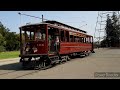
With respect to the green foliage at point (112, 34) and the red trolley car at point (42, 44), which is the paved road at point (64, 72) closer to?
the red trolley car at point (42, 44)

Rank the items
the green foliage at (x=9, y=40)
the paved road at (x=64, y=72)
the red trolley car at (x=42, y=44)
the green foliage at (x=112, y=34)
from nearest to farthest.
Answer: the paved road at (x=64, y=72) → the red trolley car at (x=42, y=44) → the green foliage at (x=9, y=40) → the green foliage at (x=112, y=34)

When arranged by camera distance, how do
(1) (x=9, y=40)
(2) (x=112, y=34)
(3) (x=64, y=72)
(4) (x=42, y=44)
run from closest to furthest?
(3) (x=64, y=72), (4) (x=42, y=44), (1) (x=9, y=40), (2) (x=112, y=34)

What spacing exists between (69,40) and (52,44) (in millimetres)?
4389

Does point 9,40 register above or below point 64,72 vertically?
above

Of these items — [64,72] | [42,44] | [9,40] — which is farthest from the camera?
[9,40]

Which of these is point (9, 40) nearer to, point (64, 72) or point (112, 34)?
point (112, 34)

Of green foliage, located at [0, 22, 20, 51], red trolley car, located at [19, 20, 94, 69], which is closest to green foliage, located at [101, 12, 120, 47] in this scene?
green foliage, located at [0, 22, 20, 51]

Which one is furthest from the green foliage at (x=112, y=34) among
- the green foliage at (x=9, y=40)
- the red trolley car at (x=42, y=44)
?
the red trolley car at (x=42, y=44)

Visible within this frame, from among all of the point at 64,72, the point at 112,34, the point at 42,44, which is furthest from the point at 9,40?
the point at 64,72

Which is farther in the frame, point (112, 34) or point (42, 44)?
point (112, 34)
